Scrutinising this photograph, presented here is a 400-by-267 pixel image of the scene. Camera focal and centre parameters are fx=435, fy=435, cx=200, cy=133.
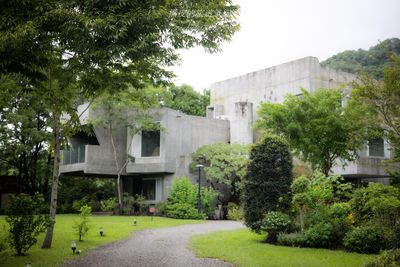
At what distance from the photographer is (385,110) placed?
17734 mm

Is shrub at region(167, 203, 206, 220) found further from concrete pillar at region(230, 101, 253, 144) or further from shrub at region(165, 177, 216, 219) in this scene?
concrete pillar at region(230, 101, 253, 144)

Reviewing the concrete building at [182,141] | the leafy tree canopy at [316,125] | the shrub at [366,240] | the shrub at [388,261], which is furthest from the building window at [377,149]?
the shrub at [388,261]

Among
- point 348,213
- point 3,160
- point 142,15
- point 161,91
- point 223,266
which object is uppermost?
point 161,91

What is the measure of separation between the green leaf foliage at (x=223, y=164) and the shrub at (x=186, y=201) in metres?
1.55

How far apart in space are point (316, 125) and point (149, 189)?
15008mm

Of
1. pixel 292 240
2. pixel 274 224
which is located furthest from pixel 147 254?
pixel 292 240

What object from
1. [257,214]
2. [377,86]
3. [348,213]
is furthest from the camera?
[377,86]

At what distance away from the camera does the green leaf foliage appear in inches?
1219

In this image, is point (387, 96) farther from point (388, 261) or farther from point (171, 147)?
point (171, 147)

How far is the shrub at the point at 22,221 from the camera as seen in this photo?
1224 cm

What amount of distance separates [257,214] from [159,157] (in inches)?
646

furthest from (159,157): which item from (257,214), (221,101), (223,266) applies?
(223,266)

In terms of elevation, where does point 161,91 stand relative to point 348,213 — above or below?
above

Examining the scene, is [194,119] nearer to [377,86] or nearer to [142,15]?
[377,86]
